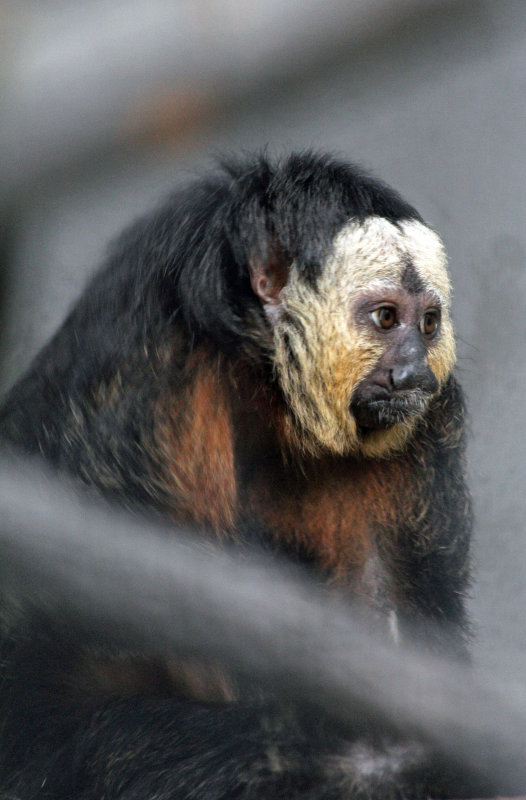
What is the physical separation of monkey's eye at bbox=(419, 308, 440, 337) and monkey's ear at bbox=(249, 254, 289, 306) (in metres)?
0.28

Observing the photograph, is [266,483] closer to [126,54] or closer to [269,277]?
[269,277]

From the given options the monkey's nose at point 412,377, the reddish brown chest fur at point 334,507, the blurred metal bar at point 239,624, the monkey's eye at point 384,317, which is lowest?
the reddish brown chest fur at point 334,507

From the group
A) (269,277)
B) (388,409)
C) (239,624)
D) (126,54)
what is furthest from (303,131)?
(239,624)

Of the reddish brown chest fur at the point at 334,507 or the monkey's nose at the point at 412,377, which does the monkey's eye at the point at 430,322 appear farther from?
the reddish brown chest fur at the point at 334,507

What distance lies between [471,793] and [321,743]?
0.29 m

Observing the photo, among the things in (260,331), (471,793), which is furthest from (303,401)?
(471,793)

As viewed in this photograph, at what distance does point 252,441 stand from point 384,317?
1.13 feet

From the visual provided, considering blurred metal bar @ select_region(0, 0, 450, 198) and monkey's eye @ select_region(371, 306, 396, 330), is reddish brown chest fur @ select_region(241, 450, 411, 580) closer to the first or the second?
monkey's eye @ select_region(371, 306, 396, 330)

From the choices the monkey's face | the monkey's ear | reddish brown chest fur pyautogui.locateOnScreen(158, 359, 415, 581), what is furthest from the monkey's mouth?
the monkey's ear

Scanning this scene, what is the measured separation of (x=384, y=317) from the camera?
1908 millimetres

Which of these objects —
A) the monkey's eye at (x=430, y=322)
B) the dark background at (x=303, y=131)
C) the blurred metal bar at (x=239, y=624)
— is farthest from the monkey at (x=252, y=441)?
the blurred metal bar at (x=239, y=624)

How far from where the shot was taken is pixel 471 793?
5.57 ft

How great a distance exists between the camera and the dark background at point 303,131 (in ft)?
1.96

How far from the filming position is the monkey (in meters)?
1.64
